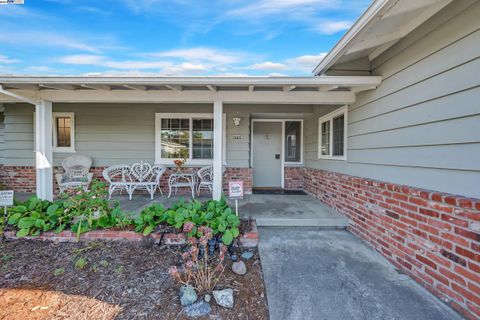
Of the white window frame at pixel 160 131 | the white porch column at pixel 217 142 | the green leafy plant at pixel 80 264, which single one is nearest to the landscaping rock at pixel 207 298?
the green leafy plant at pixel 80 264

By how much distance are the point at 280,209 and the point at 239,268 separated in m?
1.96

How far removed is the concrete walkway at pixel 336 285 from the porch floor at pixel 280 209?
465 millimetres

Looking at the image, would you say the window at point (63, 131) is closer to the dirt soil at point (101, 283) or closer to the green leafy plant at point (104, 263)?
the dirt soil at point (101, 283)

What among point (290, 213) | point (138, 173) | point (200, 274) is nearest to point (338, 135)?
point (290, 213)

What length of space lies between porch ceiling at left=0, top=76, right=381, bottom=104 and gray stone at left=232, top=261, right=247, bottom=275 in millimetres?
2397

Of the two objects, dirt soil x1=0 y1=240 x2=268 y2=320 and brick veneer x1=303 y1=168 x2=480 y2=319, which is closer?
brick veneer x1=303 y1=168 x2=480 y2=319

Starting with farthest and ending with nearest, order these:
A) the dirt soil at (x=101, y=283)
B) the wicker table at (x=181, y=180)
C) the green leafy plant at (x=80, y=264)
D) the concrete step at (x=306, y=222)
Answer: the wicker table at (x=181, y=180)
the concrete step at (x=306, y=222)
the green leafy plant at (x=80, y=264)
the dirt soil at (x=101, y=283)

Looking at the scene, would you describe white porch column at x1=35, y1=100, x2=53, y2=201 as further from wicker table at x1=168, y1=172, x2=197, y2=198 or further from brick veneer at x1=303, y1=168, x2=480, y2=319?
brick veneer at x1=303, y1=168, x2=480, y2=319

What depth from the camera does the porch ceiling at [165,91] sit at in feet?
11.3

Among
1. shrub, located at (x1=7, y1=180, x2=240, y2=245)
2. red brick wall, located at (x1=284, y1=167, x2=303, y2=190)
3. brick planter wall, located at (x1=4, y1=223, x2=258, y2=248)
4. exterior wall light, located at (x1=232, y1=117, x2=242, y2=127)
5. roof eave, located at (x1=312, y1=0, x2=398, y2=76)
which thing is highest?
roof eave, located at (x1=312, y1=0, x2=398, y2=76)

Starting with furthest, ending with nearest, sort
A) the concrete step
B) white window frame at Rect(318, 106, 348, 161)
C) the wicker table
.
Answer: the wicker table → white window frame at Rect(318, 106, 348, 161) → the concrete step

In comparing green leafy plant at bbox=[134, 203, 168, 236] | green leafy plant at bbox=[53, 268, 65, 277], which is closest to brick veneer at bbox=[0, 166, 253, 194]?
green leafy plant at bbox=[134, 203, 168, 236]

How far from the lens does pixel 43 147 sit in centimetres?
401

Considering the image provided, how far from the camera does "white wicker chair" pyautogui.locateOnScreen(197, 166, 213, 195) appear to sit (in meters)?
5.50
